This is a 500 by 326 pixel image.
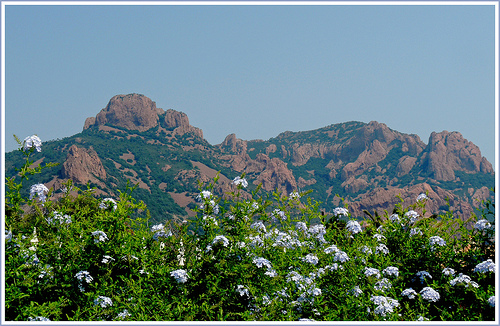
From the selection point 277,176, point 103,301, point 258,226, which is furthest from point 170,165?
point 103,301

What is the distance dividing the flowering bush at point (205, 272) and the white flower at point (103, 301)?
53 millimetres

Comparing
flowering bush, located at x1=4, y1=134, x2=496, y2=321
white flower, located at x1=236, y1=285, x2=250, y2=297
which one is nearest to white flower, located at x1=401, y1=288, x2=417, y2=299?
flowering bush, located at x1=4, y1=134, x2=496, y2=321

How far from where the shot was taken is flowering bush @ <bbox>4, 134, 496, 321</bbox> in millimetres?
4168

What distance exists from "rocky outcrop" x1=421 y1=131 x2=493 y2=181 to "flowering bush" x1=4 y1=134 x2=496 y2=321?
152m

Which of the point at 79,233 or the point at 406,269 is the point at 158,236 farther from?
the point at 406,269

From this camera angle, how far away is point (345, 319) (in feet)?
13.9

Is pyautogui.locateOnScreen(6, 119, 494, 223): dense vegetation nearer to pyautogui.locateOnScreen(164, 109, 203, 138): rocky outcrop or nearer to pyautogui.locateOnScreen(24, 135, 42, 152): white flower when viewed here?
pyautogui.locateOnScreen(164, 109, 203, 138): rocky outcrop

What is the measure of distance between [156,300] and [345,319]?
1.86 m

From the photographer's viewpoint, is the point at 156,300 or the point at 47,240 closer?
the point at 156,300

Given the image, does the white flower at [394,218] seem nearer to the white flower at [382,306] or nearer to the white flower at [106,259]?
the white flower at [382,306]

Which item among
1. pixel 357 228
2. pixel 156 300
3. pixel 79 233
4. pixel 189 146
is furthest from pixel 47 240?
pixel 189 146

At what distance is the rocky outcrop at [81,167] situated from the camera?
92331 millimetres

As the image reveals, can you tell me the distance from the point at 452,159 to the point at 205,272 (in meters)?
161

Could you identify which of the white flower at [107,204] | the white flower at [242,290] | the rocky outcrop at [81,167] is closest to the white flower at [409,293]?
the white flower at [242,290]
